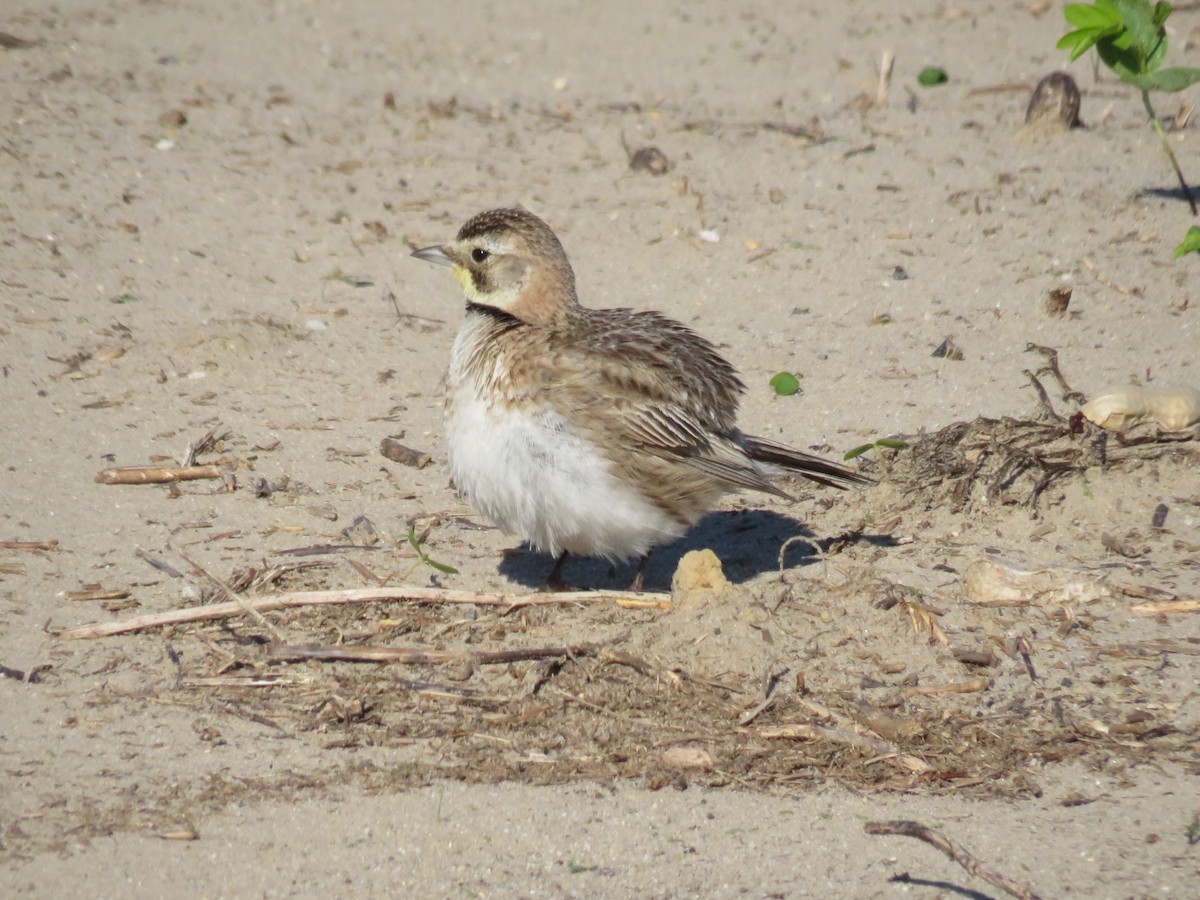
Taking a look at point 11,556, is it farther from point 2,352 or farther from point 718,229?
point 718,229

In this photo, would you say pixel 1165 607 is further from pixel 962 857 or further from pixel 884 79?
pixel 884 79

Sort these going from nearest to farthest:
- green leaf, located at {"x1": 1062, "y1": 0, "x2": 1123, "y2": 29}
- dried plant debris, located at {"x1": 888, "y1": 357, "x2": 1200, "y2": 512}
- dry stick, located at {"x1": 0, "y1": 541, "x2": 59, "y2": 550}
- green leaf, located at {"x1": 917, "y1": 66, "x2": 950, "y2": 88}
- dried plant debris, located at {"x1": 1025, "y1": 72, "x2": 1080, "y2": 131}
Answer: dry stick, located at {"x1": 0, "y1": 541, "x2": 59, "y2": 550} → dried plant debris, located at {"x1": 888, "y1": 357, "x2": 1200, "y2": 512} → green leaf, located at {"x1": 1062, "y1": 0, "x2": 1123, "y2": 29} → dried plant debris, located at {"x1": 1025, "y1": 72, "x2": 1080, "y2": 131} → green leaf, located at {"x1": 917, "y1": 66, "x2": 950, "y2": 88}

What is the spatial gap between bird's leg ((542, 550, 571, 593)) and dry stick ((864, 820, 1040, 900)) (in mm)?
2185

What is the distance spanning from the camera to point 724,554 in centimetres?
640

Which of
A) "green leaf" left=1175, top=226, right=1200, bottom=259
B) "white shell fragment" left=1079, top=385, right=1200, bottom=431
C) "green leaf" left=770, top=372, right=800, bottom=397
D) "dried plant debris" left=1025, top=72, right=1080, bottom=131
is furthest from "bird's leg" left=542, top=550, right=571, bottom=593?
"dried plant debris" left=1025, top=72, right=1080, bottom=131

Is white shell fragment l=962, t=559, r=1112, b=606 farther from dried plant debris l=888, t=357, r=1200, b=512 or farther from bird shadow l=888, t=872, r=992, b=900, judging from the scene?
bird shadow l=888, t=872, r=992, b=900

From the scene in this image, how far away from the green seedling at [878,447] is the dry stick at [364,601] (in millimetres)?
1267

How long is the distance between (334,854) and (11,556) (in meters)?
2.36

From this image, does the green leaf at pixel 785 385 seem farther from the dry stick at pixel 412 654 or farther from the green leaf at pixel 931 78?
the green leaf at pixel 931 78

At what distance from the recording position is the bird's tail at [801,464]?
6.05m

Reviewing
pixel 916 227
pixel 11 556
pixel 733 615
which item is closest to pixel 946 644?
pixel 733 615

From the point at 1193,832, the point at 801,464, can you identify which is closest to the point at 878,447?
the point at 801,464

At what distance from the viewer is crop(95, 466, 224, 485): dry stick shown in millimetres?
6457

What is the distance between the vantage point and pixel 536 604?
568cm
